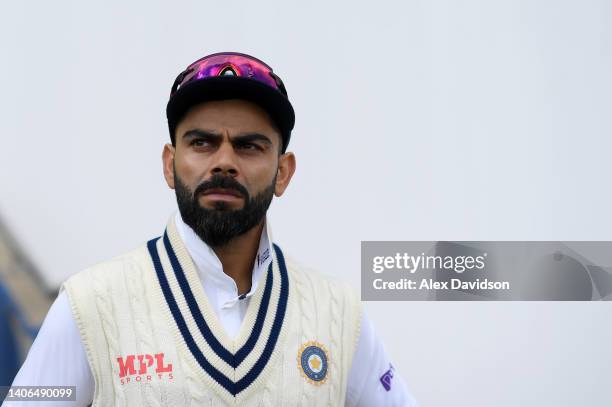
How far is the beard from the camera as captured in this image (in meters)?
1.99

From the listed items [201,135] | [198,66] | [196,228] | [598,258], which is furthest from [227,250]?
[598,258]

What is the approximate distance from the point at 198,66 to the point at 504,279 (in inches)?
75.5

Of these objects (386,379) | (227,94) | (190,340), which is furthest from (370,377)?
(227,94)

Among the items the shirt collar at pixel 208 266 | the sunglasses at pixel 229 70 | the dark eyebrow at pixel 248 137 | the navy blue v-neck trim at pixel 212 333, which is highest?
the sunglasses at pixel 229 70

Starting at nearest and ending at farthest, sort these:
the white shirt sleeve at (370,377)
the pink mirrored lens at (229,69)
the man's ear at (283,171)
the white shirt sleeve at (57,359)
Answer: the white shirt sleeve at (57,359), the pink mirrored lens at (229,69), the man's ear at (283,171), the white shirt sleeve at (370,377)

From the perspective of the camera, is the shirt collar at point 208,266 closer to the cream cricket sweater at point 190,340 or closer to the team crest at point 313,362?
the cream cricket sweater at point 190,340

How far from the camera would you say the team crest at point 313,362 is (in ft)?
6.98

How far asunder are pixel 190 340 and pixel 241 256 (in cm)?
27

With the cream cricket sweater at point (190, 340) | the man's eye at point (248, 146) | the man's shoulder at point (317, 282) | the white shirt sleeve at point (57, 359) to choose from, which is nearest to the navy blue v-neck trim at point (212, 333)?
the cream cricket sweater at point (190, 340)

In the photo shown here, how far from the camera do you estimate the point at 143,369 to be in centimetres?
199

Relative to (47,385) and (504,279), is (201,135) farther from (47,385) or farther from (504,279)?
(504,279)

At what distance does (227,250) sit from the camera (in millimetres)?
2127

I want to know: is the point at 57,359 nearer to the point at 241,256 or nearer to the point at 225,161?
the point at 241,256

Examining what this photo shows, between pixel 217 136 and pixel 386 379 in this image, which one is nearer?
pixel 217 136
